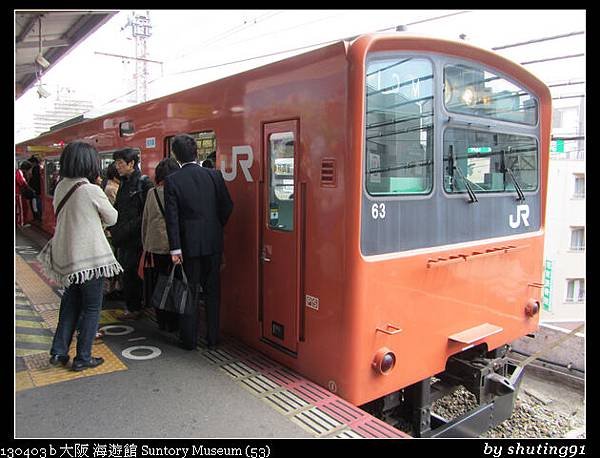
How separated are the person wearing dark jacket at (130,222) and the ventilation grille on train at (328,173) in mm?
2338

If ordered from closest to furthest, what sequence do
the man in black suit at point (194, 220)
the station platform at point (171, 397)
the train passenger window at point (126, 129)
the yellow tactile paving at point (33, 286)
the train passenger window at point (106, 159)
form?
the station platform at point (171, 397), the man in black suit at point (194, 220), the yellow tactile paving at point (33, 286), the train passenger window at point (126, 129), the train passenger window at point (106, 159)

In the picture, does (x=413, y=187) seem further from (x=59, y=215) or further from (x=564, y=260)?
(x=564, y=260)

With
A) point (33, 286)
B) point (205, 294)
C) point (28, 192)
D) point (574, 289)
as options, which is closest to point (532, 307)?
point (205, 294)

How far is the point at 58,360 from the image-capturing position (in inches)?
144

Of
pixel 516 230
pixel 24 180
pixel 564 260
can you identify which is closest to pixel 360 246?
pixel 516 230

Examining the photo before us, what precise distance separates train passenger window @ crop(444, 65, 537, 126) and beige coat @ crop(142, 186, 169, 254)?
259cm

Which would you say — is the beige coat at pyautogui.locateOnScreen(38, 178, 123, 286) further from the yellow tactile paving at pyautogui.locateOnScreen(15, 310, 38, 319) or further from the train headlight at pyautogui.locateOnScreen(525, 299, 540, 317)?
the train headlight at pyautogui.locateOnScreen(525, 299, 540, 317)

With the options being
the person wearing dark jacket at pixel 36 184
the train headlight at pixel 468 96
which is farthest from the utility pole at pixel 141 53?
the train headlight at pixel 468 96

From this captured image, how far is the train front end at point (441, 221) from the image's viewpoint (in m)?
3.08

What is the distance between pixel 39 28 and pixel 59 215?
450 cm

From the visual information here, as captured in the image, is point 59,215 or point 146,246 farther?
point 146,246

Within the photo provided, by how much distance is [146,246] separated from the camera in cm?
446

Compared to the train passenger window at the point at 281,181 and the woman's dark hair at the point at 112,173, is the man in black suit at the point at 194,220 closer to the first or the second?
the train passenger window at the point at 281,181

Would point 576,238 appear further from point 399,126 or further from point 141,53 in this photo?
point 141,53
